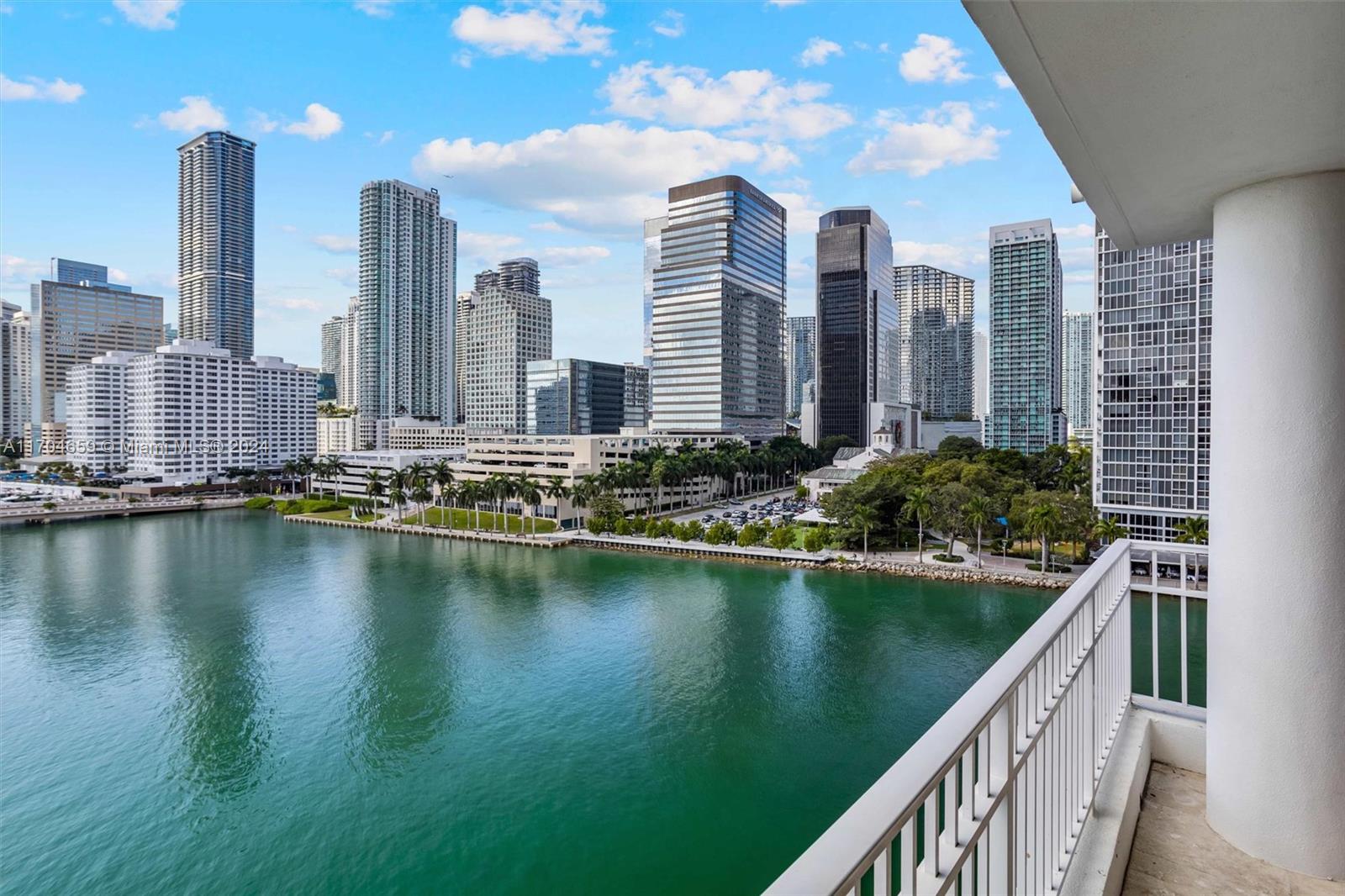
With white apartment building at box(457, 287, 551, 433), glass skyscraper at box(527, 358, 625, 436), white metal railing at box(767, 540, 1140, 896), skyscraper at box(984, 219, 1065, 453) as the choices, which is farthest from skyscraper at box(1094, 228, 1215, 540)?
white apartment building at box(457, 287, 551, 433)

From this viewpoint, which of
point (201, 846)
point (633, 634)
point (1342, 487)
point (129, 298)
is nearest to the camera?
point (1342, 487)

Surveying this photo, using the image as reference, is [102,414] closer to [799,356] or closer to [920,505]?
[920,505]

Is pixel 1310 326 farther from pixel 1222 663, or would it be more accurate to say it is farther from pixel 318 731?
pixel 318 731

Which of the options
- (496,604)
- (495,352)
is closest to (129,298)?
(495,352)

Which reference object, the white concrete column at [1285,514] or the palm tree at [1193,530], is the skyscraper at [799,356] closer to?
the palm tree at [1193,530]

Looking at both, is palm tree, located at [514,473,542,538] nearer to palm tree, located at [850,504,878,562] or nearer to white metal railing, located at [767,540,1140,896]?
palm tree, located at [850,504,878,562]

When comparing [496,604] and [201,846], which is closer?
[201,846]

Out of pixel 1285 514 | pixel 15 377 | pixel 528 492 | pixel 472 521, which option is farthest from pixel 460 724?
pixel 15 377
